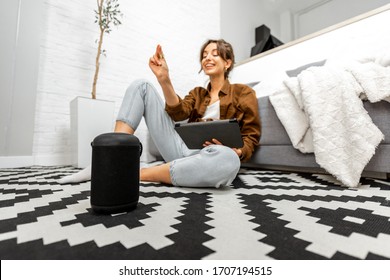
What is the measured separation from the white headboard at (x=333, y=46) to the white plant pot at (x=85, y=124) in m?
1.17

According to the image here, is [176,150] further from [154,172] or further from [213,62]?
[213,62]

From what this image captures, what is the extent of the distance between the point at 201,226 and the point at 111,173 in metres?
0.23

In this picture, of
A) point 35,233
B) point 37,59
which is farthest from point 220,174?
point 37,59

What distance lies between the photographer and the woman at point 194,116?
2.46 ft

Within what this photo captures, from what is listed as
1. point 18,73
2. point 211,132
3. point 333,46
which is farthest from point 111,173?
point 333,46

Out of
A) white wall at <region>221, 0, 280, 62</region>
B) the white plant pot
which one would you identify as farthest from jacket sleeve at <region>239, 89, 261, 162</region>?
white wall at <region>221, 0, 280, 62</region>

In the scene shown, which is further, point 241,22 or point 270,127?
point 241,22

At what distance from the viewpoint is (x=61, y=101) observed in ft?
5.63

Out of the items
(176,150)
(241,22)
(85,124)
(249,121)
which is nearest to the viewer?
(176,150)

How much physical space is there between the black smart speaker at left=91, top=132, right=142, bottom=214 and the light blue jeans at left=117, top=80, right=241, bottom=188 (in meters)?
0.29

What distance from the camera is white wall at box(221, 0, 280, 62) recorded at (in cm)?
298

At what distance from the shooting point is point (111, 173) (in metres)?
0.49

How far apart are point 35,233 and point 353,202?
0.78m
